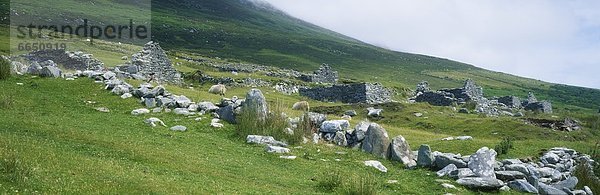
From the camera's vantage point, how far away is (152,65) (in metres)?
51.8

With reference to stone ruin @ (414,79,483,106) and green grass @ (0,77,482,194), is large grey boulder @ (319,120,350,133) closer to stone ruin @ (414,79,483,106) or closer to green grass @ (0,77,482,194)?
green grass @ (0,77,482,194)

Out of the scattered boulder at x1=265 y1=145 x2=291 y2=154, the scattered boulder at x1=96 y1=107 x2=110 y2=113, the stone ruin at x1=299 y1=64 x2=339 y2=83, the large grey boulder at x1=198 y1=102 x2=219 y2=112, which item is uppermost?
the scattered boulder at x1=265 y1=145 x2=291 y2=154

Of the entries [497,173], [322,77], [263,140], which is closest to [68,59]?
[263,140]

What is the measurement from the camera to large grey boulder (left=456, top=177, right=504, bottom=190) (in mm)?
19609

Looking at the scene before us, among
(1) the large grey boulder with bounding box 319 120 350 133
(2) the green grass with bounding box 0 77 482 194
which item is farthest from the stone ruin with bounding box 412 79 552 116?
(2) the green grass with bounding box 0 77 482 194

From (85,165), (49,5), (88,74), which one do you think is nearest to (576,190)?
(85,165)

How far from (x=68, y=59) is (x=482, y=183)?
45699 millimetres

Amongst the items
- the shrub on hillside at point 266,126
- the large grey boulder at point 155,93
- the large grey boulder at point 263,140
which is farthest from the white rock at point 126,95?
the large grey boulder at point 263,140

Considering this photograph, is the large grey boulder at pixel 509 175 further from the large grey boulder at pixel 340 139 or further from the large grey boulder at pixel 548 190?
the large grey boulder at pixel 340 139

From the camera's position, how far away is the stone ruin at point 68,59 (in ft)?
167

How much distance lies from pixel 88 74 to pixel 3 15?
11001 centimetres

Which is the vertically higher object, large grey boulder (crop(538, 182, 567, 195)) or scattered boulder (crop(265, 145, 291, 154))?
large grey boulder (crop(538, 182, 567, 195))

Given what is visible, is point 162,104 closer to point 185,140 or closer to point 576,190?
point 185,140

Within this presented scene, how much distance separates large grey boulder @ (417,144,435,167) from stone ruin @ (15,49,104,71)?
124 ft
